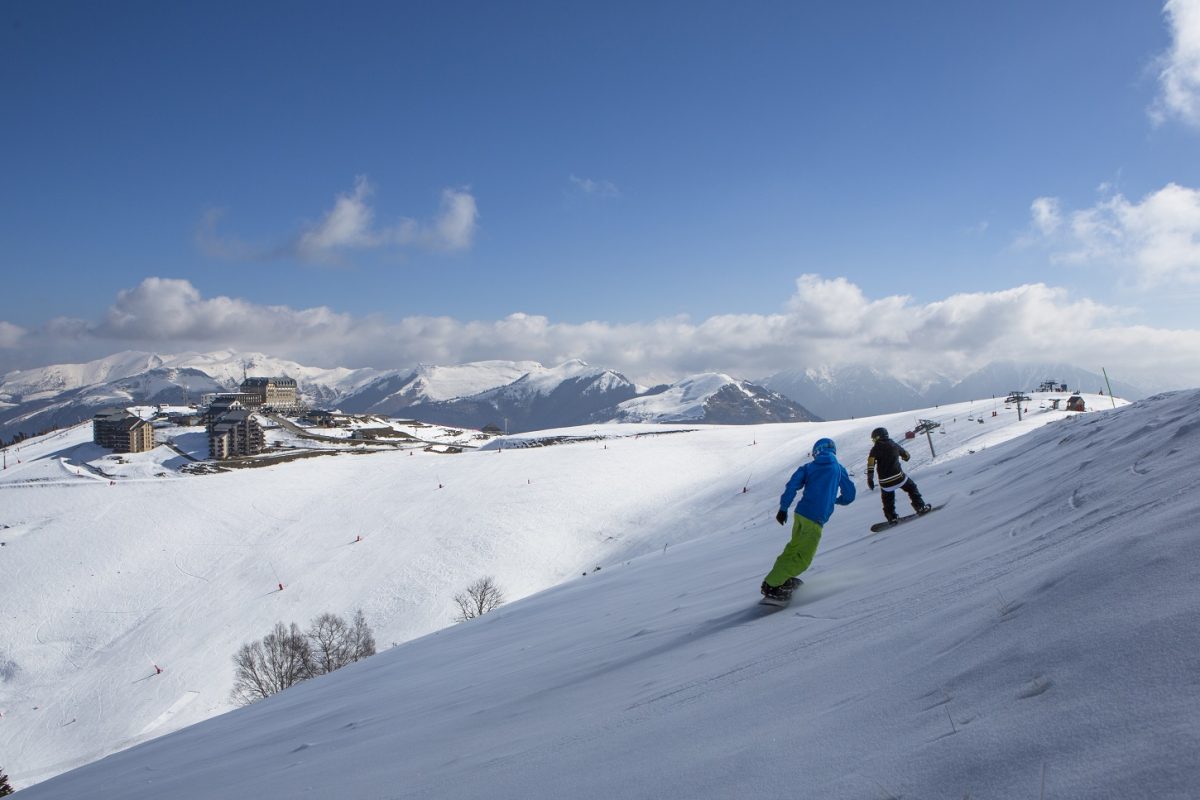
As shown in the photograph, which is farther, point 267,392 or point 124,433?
point 267,392

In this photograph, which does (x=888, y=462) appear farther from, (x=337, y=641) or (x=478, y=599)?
(x=337, y=641)

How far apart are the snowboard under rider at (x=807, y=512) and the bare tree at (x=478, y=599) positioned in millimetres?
33888

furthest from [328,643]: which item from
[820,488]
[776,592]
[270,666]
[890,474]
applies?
[820,488]

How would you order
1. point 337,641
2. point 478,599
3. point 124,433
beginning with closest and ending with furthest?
point 337,641 → point 478,599 → point 124,433

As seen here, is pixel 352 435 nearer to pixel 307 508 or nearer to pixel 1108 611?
pixel 307 508

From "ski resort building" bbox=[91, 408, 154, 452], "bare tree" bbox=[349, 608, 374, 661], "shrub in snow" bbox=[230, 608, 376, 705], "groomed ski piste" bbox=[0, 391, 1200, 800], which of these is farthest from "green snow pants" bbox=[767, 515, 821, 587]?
"ski resort building" bbox=[91, 408, 154, 452]

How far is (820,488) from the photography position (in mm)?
7652

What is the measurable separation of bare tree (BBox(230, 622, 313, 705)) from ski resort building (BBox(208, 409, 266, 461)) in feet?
305

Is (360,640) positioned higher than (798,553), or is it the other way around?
(798,553)

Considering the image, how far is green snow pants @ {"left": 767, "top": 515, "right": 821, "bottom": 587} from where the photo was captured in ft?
23.8

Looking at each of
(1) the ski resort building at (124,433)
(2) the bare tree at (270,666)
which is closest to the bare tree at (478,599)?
(2) the bare tree at (270,666)

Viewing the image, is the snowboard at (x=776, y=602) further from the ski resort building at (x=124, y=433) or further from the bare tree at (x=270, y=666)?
the ski resort building at (x=124, y=433)

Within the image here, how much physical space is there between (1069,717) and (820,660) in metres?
2.11

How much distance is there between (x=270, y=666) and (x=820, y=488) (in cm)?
3727
